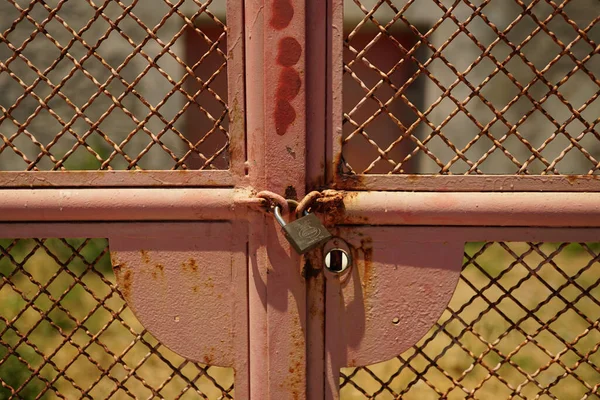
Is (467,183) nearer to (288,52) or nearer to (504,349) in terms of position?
(288,52)

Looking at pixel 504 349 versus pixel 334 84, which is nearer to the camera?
pixel 334 84

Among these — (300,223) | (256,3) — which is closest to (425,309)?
(300,223)

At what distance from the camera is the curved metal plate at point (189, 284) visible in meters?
1.22

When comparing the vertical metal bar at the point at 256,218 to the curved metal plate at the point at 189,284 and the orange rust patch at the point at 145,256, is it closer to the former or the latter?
the curved metal plate at the point at 189,284

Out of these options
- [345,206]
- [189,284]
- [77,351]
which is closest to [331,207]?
[345,206]

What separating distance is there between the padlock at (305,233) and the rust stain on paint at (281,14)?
0.40 meters

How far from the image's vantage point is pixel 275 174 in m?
1.17

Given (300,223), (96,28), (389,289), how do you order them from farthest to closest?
(96,28), (389,289), (300,223)

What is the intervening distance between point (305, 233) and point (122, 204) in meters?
0.42

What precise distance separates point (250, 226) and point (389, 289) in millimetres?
345

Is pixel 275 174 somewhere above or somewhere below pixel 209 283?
above

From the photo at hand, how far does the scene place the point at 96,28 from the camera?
14.3ft

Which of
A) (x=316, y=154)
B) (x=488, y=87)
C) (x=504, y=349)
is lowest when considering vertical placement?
(x=316, y=154)

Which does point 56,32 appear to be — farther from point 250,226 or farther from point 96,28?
point 250,226
